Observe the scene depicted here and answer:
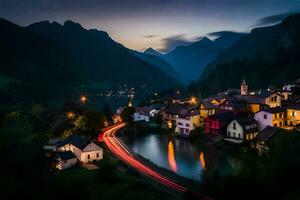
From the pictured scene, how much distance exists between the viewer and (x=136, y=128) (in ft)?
195

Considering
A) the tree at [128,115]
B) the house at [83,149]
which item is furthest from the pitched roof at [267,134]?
the tree at [128,115]

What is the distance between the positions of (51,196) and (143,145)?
38533 millimetres

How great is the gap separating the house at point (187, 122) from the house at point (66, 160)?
2161cm

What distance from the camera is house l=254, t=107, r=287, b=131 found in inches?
1721

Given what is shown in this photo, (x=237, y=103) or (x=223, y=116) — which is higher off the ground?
(x=237, y=103)

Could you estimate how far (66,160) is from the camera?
113 ft

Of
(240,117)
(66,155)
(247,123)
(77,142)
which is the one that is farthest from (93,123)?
(247,123)

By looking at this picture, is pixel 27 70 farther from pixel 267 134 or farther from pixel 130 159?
pixel 267 134

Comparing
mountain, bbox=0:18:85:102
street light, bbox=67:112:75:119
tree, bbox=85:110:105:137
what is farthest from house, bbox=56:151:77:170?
mountain, bbox=0:18:85:102

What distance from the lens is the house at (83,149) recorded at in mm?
36469

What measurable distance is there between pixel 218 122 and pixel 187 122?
6394mm

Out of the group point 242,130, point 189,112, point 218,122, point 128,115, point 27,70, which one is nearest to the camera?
point 242,130

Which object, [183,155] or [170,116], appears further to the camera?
[170,116]

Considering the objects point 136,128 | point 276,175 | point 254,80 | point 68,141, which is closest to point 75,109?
point 136,128
